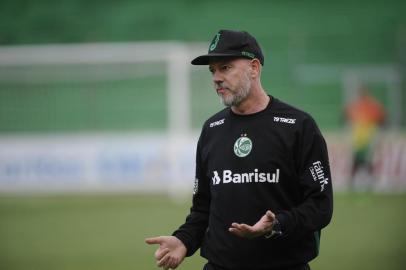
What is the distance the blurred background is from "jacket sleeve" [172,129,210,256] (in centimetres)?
468

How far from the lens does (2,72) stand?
20.0 metres

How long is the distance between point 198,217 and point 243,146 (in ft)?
1.84

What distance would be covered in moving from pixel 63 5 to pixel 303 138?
26226 millimetres

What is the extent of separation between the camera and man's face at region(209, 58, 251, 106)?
170 inches

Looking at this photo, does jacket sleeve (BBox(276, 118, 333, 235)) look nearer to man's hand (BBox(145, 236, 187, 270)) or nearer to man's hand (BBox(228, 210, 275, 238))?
man's hand (BBox(228, 210, 275, 238))

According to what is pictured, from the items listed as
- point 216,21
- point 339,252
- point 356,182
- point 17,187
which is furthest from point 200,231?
point 216,21

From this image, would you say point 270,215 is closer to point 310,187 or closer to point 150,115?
point 310,187

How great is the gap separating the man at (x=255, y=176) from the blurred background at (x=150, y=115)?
4892mm

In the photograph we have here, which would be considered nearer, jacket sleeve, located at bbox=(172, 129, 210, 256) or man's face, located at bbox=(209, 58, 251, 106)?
man's face, located at bbox=(209, 58, 251, 106)

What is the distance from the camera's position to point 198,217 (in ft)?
15.0

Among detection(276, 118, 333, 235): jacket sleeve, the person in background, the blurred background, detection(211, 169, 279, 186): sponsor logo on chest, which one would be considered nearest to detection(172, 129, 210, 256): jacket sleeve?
detection(211, 169, 279, 186): sponsor logo on chest

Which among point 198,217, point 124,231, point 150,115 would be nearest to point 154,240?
point 198,217

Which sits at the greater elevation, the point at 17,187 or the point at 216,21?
the point at 216,21

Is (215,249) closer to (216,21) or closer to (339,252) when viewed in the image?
(339,252)
